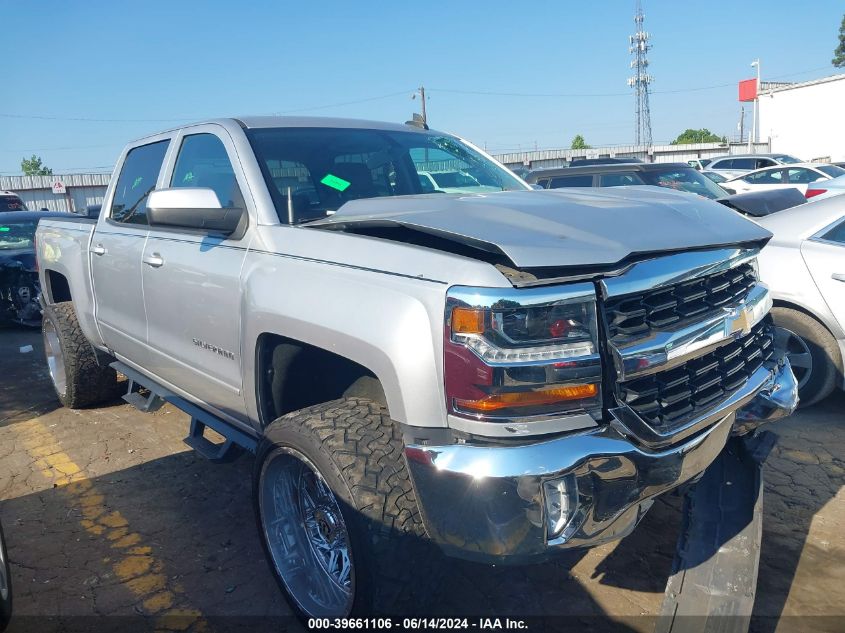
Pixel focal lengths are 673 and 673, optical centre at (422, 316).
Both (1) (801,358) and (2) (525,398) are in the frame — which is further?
(1) (801,358)

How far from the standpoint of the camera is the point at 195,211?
9.57 feet

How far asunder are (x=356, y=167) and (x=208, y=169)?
2.56 ft

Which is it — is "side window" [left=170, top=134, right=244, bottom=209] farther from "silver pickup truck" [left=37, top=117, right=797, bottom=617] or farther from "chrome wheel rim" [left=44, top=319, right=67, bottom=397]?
"chrome wheel rim" [left=44, top=319, right=67, bottom=397]

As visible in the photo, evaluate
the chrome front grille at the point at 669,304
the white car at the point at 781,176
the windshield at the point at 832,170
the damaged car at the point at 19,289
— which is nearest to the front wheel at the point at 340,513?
the chrome front grille at the point at 669,304

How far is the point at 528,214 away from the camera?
234 cm

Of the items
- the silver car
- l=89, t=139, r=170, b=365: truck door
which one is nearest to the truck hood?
l=89, t=139, r=170, b=365: truck door

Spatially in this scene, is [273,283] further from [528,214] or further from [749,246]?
[749,246]

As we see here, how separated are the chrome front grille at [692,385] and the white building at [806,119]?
40.3 metres

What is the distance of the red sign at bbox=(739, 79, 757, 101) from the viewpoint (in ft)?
160

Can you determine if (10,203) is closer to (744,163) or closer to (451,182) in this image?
(451,182)

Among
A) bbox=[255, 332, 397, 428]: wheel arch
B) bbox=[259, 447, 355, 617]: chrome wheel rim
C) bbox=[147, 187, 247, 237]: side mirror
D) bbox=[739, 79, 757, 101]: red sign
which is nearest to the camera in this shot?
bbox=[259, 447, 355, 617]: chrome wheel rim

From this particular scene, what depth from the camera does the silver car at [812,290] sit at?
14.7 ft

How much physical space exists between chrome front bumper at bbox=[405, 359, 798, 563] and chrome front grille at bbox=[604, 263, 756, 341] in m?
0.29

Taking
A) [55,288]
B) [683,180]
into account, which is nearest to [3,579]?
[55,288]
